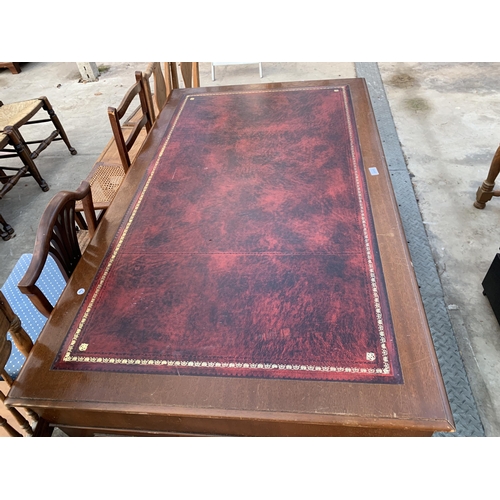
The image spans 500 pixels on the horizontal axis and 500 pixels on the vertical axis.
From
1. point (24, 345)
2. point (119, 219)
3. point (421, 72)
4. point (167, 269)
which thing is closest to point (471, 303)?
point (167, 269)

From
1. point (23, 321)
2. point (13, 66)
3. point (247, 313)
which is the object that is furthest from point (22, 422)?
point (13, 66)

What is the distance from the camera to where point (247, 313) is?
3.88 feet

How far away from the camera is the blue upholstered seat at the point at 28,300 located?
4.90ft

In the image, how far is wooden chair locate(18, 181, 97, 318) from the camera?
1.18 meters

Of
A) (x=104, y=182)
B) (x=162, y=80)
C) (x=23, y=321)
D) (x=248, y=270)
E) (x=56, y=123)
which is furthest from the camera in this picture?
(x=56, y=123)

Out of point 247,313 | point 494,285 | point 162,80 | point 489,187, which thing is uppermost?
point 162,80

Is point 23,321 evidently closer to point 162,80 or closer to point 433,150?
point 162,80

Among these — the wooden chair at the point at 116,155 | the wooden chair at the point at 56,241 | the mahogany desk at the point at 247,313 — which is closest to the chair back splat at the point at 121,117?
the wooden chair at the point at 116,155

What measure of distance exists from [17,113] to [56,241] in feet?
7.24

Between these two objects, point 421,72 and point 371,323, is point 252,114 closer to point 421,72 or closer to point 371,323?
point 371,323

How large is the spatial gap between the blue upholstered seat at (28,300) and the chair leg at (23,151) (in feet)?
4.44

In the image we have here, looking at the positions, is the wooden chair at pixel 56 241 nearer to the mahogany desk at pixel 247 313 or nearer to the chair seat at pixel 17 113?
the mahogany desk at pixel 247 313

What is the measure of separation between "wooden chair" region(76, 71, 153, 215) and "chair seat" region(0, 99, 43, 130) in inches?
32.7

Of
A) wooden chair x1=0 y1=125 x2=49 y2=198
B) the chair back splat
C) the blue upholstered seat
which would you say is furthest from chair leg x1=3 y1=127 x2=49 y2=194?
the blue upholstered seat
